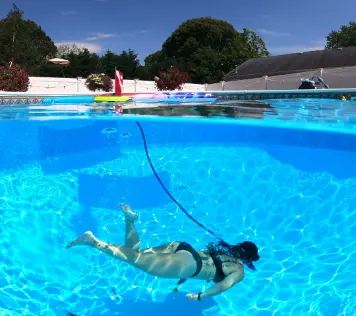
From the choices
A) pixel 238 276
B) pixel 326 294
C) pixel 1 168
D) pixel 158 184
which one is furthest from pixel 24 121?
pixel 326 294

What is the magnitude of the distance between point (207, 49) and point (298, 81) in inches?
766

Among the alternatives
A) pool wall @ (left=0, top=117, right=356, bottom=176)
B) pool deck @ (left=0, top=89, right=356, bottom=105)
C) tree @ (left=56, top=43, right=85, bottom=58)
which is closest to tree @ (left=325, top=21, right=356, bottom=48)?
tree @ (left=56, top=43, right=85, bottom=58)

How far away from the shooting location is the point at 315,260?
319 centimetres

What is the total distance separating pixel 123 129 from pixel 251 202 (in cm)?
196

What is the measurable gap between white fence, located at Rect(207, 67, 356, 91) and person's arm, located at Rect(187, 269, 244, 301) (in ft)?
66.9

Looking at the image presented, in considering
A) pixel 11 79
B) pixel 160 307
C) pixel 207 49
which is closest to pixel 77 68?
pixel 11 79

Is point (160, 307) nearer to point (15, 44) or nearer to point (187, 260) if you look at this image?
point (187, 260)

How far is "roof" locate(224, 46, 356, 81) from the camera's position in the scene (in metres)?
29.8

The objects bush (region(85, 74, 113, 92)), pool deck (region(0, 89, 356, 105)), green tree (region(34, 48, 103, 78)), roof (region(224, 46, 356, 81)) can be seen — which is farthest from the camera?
roof (region(224, 46, 356, 81))

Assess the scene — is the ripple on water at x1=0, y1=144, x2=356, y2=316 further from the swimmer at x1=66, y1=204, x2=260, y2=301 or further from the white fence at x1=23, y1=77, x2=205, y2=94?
the white fence at x1=23, y1=77, x2=205, y2=94

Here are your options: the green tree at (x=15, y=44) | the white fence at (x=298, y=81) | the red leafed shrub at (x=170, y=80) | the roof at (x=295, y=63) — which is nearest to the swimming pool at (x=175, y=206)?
the red leafed shrub at (x=170, y=80)

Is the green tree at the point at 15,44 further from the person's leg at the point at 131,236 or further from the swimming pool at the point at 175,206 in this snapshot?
the person's leg at the point at 131,236

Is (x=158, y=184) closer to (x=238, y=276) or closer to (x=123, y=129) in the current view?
(x=123, y=129)

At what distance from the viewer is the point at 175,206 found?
4.04 meters
